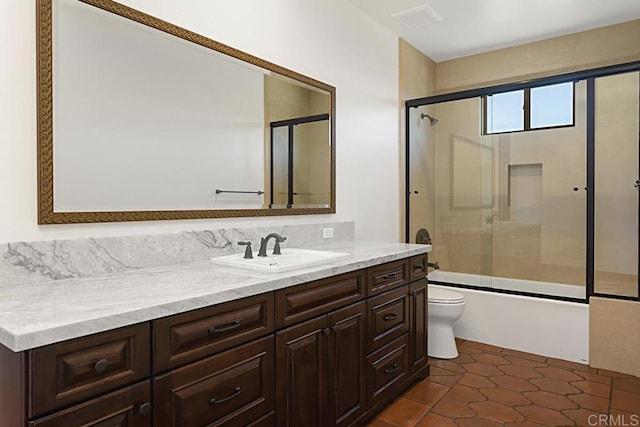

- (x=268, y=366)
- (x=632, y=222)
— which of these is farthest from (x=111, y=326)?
(x=632, y=222)

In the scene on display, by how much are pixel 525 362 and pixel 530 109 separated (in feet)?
6.91

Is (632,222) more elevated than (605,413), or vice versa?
(632,222)

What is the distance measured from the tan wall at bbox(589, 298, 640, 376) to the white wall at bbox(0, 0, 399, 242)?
1.59m

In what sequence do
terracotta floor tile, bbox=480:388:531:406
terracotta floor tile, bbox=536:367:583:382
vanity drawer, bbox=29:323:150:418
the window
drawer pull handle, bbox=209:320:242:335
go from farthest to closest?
the window < terracotta floor tile, bbox=536:367:583:382 < terracotta floor tile, bbox=480:388:531:406 < drawer pull handle, bbox=209:320:242:335 < vanity drawer, bbox=29:323:150:418

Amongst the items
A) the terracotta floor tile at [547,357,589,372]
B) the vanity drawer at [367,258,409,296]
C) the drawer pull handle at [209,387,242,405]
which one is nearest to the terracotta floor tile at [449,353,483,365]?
the terracotta floor tile at [547,357,589,372]

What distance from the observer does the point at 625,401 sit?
2.38 m

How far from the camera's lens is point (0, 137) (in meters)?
1.41

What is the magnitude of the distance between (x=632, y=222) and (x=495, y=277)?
3.57ft

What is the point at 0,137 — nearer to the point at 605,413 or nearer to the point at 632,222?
the point at 605,413

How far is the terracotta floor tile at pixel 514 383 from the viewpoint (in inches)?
101

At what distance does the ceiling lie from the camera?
3.12 metres

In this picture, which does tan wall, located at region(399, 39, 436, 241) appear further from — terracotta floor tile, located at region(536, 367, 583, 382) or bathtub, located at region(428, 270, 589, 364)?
terracotta floor tile, located at region(536, 367, 583, 382)

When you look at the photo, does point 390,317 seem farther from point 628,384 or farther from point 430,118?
point 430,118

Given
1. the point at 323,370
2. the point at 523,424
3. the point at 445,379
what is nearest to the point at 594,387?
the point at 523,424
